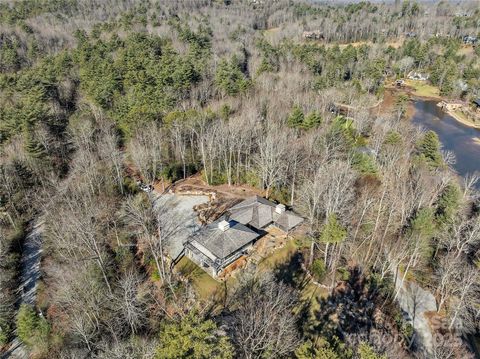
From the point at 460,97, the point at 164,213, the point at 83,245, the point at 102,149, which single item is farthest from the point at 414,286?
the point at 460,97

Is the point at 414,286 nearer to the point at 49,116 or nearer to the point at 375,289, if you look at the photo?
the point at 375,289

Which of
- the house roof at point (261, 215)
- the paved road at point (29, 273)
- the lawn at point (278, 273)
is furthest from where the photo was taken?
the house roof at point (261, 215)

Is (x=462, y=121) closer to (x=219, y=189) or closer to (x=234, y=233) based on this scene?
(x=219, y=189)

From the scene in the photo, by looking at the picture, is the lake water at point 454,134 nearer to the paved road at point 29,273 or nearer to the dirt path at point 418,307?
the dirt path at point 418,307

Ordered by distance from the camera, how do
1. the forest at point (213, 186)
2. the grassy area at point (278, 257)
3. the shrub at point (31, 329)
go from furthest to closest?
the grassy area at point (278, 257), the forest at point (213, 186), the shrub at point (31, 329)

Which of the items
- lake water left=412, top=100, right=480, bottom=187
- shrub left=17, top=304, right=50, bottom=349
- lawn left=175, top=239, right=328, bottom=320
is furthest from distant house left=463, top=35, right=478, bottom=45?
shrub left=17, top=304, right=50, bottom=349

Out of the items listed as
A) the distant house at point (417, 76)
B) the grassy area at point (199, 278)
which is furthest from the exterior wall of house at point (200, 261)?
the distant house at point (417, 76)

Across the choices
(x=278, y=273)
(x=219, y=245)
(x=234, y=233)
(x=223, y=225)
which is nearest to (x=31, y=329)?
(x=219, y=245)

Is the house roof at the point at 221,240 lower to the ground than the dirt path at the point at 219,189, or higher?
higher

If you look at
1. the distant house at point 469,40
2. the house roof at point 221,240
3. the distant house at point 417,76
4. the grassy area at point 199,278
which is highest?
the distant house at point 469,40
